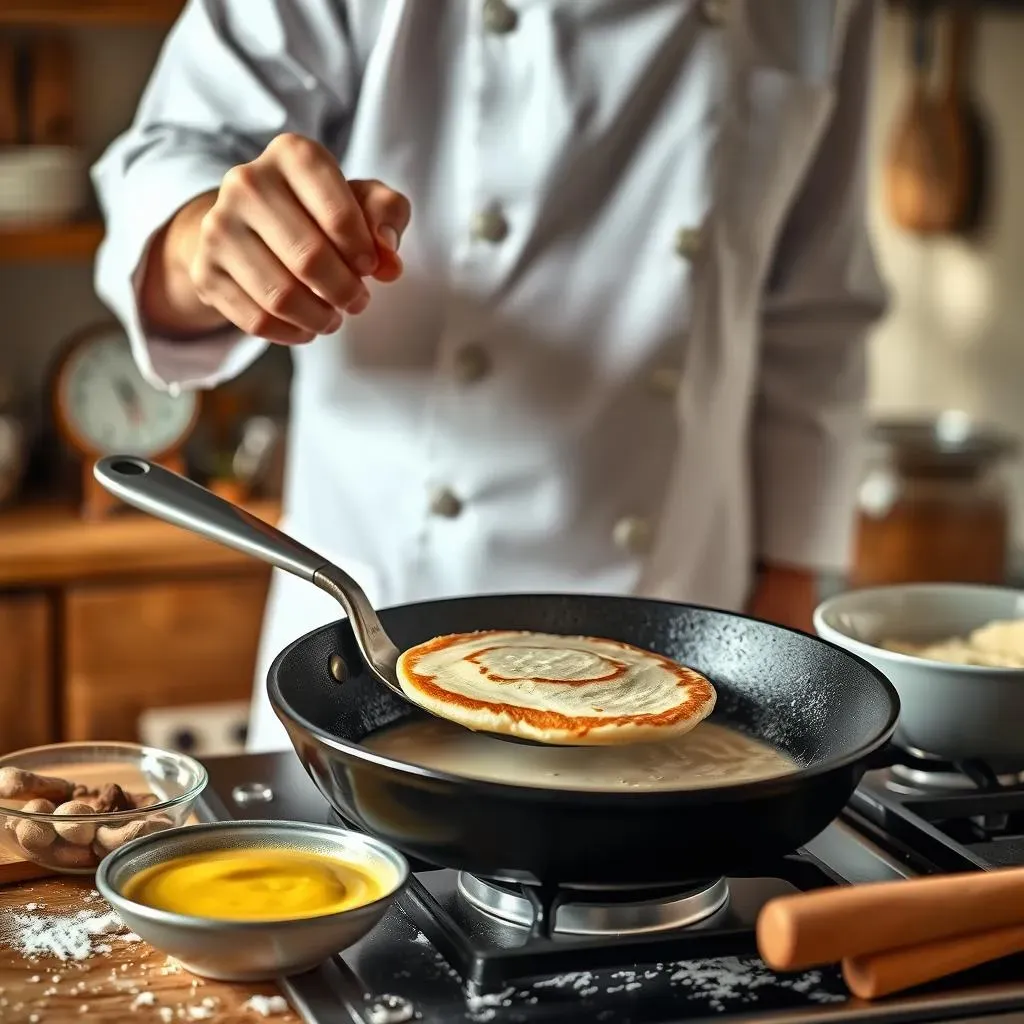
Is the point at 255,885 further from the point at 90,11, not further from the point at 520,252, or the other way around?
the point at 90,11

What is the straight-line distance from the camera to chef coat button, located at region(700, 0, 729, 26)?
1358mm

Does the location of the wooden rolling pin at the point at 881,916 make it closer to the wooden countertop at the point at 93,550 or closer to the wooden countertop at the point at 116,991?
the wooden countertop at the point at 116,991

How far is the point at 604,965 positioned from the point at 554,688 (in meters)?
0.16

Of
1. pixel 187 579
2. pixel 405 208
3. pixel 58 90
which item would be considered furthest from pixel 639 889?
pixel 58 90

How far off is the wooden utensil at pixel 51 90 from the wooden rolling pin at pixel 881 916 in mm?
2234

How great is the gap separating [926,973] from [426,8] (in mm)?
958

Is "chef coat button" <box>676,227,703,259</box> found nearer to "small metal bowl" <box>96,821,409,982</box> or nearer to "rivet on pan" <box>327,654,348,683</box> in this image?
"rivet on pan" <box>327,654,348,683</box>

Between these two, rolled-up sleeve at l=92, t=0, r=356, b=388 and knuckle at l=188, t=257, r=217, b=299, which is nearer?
knuckle at l=188, t=257, r=217, b=299

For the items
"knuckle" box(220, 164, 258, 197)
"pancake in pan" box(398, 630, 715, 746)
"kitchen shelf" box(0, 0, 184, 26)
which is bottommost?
"pancake in pan" box(398, 630, 715, 746)

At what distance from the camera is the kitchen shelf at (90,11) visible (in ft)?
7.69

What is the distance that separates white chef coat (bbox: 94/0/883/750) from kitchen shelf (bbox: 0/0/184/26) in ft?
3.54

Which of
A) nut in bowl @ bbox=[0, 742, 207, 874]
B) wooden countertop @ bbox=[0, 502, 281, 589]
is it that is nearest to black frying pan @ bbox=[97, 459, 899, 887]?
nut in bowl @ bbox=[0, 742, 207, 874]

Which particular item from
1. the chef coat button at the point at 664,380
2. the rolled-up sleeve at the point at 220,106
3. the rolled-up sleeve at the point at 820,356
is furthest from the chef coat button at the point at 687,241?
the rolled-up sleeve at the point at 220,106

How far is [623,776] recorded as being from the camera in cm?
79
